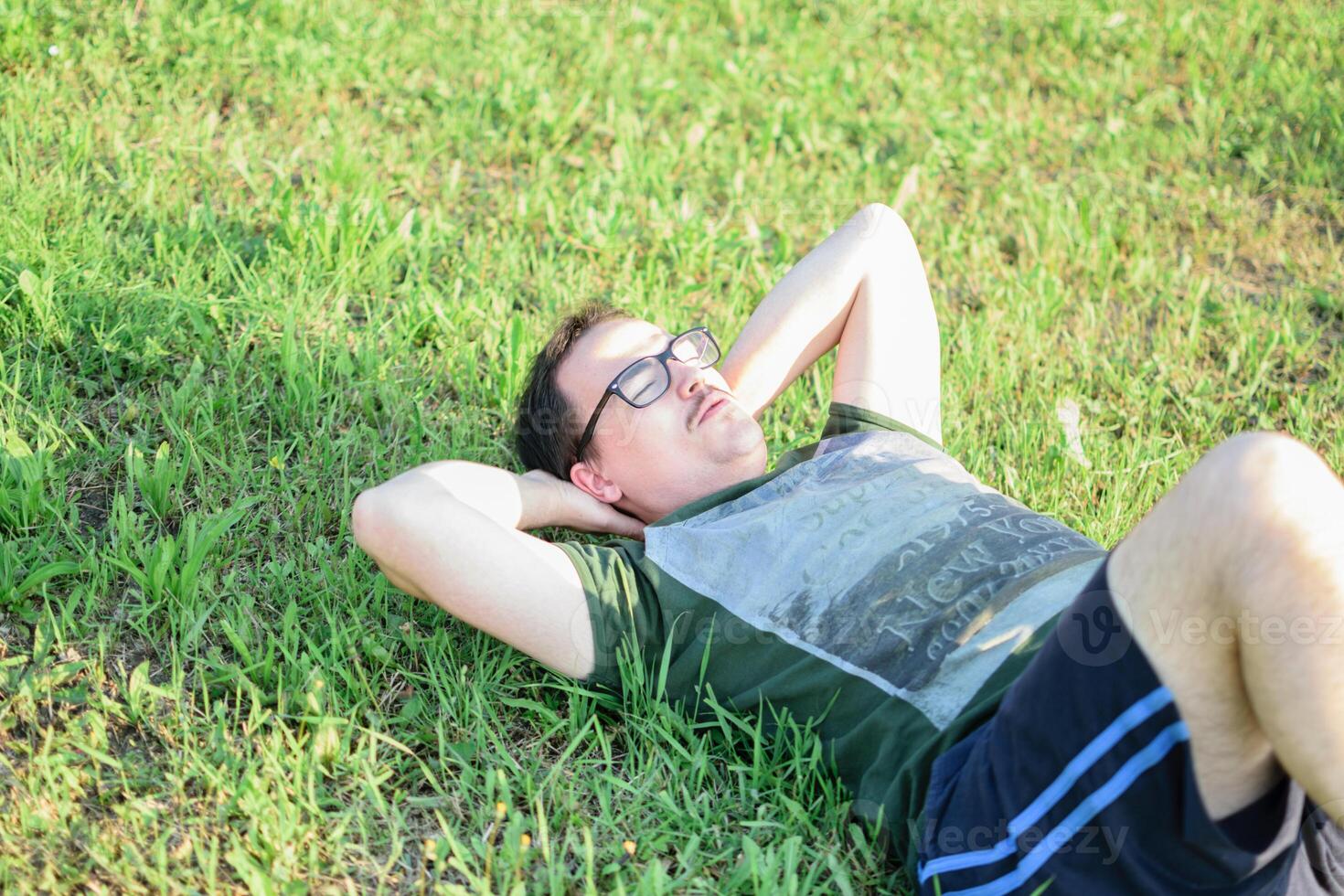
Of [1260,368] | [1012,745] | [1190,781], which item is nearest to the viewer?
[1190,781]

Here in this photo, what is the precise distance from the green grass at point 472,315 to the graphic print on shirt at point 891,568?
250 millimetres

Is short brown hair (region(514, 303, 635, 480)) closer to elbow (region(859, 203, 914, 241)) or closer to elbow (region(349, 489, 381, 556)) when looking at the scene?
elbow (region(349, 489, 381, 556))

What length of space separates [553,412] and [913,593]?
1.07m

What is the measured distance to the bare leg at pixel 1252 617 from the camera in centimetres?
152

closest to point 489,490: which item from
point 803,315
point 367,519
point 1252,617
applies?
point 367,519

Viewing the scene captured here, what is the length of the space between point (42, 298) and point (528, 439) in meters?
1.40

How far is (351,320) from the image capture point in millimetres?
3494

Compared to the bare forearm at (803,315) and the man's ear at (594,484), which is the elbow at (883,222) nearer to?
the bare forearm at (803,315)

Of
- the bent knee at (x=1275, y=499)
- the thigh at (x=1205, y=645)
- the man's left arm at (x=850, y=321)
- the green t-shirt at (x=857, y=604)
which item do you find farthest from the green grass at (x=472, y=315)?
the bent knee at (x=1275, y=499)

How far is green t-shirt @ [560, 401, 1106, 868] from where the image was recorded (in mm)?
2023

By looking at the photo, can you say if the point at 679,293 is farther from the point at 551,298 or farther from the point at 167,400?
the point at 167,400

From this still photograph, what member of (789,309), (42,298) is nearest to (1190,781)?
(789,309)

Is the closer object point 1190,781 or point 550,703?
point 1190,781

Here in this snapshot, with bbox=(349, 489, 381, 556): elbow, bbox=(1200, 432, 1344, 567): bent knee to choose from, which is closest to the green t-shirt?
bbox=(349, 489, 381, 556): elbow
